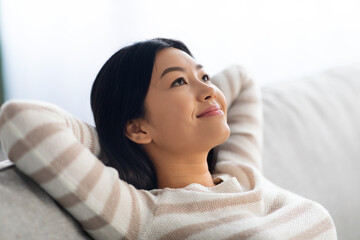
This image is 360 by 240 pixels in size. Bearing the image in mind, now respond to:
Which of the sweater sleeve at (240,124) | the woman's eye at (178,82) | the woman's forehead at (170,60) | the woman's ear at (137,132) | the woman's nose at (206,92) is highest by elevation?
the woman's forehead at (170,60)

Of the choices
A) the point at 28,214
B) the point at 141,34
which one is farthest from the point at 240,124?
the point at 141,34

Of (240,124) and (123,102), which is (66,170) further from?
(240,124)

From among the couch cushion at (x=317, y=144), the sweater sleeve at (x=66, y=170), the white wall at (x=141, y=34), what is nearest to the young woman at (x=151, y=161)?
the sweater sleeve at (x=66, y=170)

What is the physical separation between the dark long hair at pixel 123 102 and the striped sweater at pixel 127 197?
1.3 inches

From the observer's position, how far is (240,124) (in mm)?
1343

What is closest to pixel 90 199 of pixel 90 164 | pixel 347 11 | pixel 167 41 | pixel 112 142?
pixel 90 164

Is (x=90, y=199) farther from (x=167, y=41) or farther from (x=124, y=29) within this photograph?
(x=124, y=29)

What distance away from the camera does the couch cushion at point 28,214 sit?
0.86 metres

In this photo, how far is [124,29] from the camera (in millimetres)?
2227

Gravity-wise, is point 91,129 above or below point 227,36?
above

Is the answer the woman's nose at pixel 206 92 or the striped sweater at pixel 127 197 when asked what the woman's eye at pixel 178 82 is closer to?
the woman's nose at pixel 206 92

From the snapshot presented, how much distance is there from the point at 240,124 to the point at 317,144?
330 mm

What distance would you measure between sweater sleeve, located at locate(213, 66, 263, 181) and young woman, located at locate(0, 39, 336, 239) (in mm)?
37

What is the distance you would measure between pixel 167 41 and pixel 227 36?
1232 millimetres
